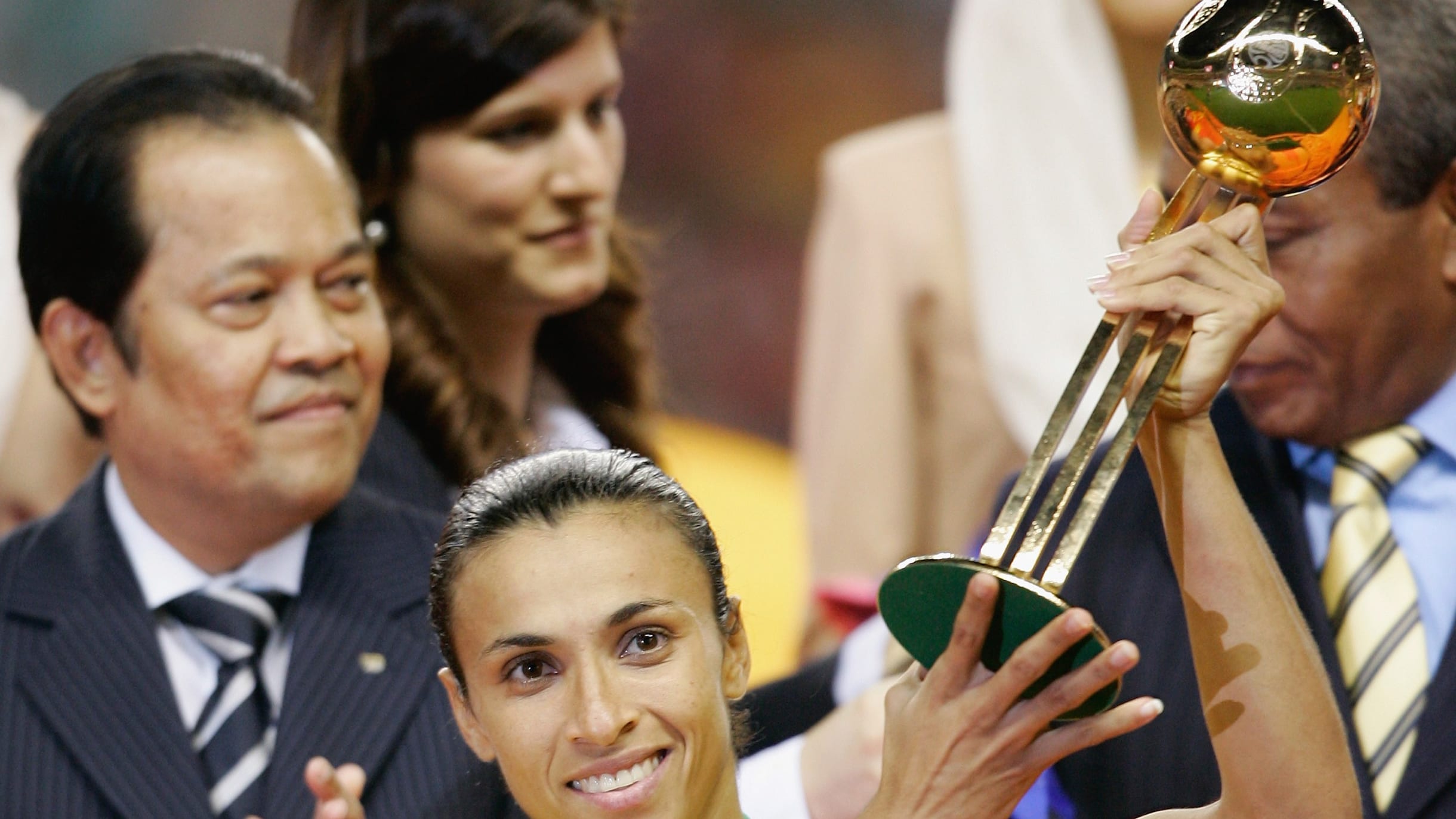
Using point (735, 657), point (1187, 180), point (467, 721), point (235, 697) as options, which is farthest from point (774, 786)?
point (1187, 180)

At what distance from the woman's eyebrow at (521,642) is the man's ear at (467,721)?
0.10 meters

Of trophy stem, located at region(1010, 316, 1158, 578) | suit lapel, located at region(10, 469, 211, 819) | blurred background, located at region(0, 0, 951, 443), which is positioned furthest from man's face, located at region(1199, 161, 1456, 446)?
blurred background, located at region(0, 0, 951, 443)

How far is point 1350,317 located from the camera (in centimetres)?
185

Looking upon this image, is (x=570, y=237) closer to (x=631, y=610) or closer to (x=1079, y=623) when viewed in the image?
(x=631, y=610)

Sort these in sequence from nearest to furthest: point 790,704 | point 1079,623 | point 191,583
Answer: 1. point 1079,623
2. point 191,583
3. point 790,704

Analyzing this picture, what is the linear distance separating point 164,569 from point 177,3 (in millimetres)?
2929

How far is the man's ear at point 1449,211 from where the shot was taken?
6.08 feet

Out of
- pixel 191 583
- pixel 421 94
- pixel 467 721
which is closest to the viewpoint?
pixel 467 721

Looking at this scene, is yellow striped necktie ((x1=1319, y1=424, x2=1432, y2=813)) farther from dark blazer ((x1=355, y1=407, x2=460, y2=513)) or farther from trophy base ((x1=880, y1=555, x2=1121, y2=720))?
dark blazer ((x1=355, y1=407, x2=460, y2=513))

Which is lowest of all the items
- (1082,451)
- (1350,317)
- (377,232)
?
(377,232)

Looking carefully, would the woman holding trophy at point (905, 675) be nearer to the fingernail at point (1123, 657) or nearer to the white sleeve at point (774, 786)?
the fingernail at point (1123, 657)

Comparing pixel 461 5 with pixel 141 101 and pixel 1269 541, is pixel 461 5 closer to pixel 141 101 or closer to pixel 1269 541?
pixel 141 101

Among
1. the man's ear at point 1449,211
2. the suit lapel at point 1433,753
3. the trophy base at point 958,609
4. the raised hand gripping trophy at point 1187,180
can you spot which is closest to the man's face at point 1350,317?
the man's ear at point 1449,211

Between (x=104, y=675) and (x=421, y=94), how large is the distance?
93 cm
